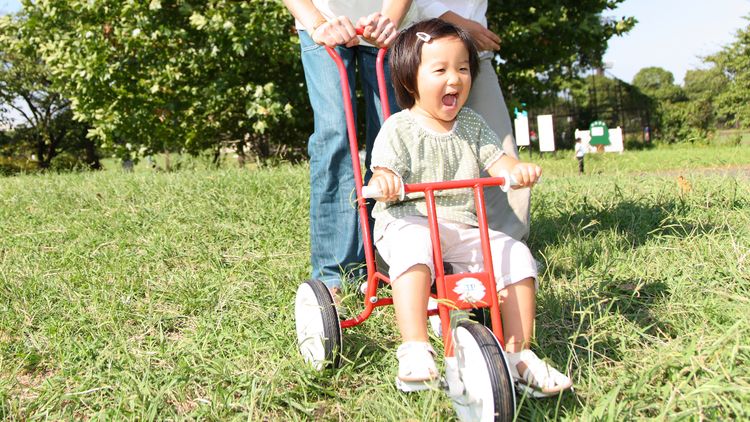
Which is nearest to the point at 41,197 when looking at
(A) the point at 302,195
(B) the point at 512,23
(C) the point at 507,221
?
(A) the point at 302,195

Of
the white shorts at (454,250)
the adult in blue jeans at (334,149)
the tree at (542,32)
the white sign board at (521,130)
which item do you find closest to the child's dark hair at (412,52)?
the adult in blue jeans at (334,149)

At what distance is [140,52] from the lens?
984 cm

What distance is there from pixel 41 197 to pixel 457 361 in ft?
15.9

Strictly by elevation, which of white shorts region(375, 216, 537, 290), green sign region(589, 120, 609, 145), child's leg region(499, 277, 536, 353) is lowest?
child's leg region(499, 277, 536, 353)

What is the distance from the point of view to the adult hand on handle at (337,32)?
266 centimetres

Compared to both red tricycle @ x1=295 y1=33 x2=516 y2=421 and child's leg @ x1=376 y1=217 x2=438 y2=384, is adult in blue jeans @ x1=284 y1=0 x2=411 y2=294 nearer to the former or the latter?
red tricycle @ x1=295 y1=33 x2=516 y2=421

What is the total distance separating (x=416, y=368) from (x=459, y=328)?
0.59ft

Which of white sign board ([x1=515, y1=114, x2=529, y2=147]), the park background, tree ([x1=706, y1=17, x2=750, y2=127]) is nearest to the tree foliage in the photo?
the park background

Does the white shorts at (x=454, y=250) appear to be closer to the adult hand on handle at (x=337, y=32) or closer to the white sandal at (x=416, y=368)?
the white sandal at (x=416, y=368)

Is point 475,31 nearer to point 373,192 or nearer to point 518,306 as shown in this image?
point 373,192

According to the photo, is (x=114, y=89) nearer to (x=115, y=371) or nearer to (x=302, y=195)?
(x=302, y=195)

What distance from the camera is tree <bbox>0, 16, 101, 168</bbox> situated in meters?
25.1

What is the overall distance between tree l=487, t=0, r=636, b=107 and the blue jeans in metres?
7.93

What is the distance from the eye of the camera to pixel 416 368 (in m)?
1.96
